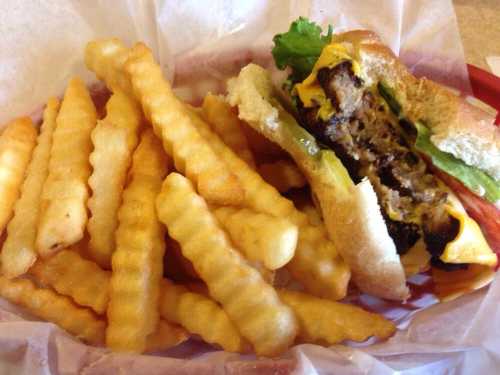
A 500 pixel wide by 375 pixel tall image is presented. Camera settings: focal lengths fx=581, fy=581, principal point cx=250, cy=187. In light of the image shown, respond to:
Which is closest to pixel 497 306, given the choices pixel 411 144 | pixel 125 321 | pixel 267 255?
pixel 411 144

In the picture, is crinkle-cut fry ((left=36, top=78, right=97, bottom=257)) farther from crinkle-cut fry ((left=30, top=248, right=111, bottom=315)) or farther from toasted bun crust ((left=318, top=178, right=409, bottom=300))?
toasted bun crust ((left=318, top=178, right=409, bottom=300))

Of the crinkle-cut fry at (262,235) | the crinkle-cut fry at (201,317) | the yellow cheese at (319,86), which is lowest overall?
the crinkle-cut fry at (201,317)

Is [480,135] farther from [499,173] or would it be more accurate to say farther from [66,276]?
[66,276]

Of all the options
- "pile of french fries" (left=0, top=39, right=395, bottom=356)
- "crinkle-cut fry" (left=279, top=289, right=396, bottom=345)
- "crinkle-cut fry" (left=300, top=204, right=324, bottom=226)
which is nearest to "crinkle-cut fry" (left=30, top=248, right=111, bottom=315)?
"pile of french fries" (left=0, top=39, right=395, bottom=356)

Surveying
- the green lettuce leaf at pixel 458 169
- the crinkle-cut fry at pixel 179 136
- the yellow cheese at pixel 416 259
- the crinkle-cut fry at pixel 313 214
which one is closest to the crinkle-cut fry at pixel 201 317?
the crinkle-cut fry at pixel 179 136

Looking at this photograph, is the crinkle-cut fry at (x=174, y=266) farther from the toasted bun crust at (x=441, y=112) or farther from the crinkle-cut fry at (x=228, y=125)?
the toasted bun crust at (x=441, y=112)
